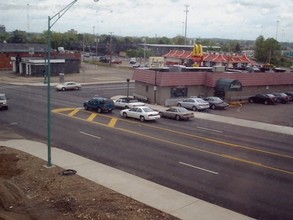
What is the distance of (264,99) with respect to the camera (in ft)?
152

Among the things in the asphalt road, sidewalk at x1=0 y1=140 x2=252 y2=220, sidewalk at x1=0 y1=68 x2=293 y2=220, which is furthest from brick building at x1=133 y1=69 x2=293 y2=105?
sidewalk at x1=0 y1=140 x2=252 y2=220

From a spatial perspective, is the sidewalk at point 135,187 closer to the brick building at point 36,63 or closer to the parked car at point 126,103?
the parked car at point 126,103

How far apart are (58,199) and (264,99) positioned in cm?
3664

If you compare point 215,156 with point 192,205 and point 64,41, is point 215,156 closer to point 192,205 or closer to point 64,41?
→ point 192,205

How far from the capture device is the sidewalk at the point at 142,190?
1393 centimetres

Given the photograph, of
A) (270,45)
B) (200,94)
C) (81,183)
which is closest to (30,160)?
(81,183)

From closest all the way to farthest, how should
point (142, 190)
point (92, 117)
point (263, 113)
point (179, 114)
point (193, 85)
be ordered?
point (142, 190), point (179, 114), point (92, 117), point (263, 113), point (193, 85)

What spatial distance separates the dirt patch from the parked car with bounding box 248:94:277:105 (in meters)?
33.8

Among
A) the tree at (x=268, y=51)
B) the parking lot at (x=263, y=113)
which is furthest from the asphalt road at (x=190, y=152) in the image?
the tree at (x=268, y=51)

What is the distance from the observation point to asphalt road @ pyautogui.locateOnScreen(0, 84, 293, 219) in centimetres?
1603

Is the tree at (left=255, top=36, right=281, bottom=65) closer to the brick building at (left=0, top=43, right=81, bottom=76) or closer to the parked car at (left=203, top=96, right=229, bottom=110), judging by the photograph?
the brick building at (left=0, top=43, right=81, bottom=76)

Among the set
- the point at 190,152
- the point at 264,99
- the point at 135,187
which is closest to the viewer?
the point at 135,187

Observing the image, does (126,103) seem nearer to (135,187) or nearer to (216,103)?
(216,103)

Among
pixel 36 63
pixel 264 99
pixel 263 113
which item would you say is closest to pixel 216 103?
pixel 263 113
